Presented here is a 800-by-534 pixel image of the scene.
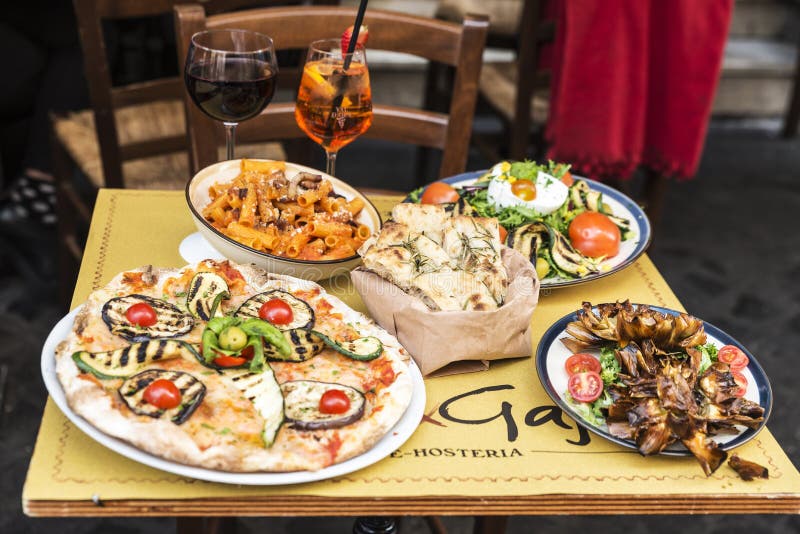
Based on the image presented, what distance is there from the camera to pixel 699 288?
11.6ft

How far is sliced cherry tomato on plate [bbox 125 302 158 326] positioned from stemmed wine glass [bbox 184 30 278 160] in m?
0.51

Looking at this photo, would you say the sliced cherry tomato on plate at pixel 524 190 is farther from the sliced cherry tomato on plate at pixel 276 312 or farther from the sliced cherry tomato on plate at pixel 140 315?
the sliced cherry tomato on plate at pixel 140 315

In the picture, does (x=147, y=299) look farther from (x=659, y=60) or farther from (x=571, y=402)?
(x=659, y=60)

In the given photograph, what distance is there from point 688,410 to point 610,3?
194 cm

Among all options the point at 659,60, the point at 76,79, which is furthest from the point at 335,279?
the point at 76,79

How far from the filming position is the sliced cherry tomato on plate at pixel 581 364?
116 cm

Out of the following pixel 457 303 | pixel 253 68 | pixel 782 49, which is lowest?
pixel 782 49

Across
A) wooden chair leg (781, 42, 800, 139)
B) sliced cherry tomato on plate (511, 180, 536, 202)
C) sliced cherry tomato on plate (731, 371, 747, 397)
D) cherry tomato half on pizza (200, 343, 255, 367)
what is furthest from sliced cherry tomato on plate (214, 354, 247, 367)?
wooden chair leg (781, 42, 800, 139)

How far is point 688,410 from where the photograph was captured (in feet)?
3.38

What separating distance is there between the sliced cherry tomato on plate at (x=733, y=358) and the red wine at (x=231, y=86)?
87 cm

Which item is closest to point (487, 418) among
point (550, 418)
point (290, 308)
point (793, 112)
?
point (550, 418)

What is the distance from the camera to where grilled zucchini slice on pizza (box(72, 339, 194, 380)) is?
1.00 m

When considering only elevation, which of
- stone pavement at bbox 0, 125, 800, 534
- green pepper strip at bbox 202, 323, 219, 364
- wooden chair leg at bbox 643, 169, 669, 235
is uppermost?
green pepper strip at bbox 202, 323, 219, 364

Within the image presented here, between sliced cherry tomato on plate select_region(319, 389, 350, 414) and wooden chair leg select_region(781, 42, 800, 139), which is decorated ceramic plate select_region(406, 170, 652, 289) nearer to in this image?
sliced cherry tomato on plate select_region(319, 389, 350, 414)
